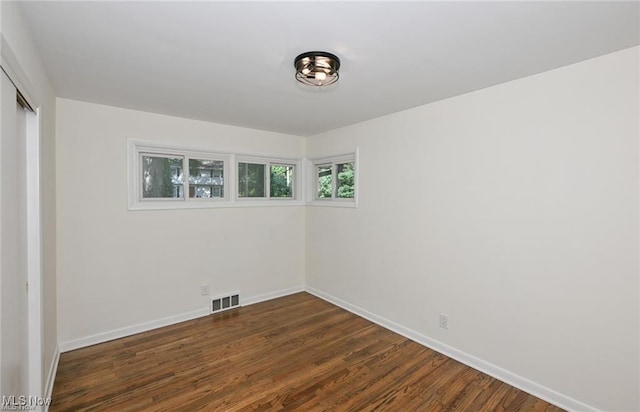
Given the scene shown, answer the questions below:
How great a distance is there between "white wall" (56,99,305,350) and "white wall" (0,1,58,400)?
226 millimetres

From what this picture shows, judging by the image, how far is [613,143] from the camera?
1.85 meters

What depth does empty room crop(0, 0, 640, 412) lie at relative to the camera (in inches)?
62.3

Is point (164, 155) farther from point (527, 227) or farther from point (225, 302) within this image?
point (527, 227)

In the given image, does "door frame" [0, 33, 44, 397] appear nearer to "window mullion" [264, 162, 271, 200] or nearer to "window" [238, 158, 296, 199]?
"window" [238, 158, 296, 199]

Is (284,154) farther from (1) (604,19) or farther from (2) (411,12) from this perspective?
(1) (604,19)

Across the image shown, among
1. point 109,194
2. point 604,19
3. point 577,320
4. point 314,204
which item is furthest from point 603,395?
point 109,194

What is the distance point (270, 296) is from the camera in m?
4.16

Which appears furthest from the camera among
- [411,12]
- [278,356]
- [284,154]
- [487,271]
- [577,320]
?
[284,154]

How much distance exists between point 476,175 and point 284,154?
8.44 ft

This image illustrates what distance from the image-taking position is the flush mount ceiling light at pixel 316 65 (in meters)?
1.82

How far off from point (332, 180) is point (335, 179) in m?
0.05

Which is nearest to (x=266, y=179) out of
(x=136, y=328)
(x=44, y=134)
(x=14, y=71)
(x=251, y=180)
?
(x=251, y=180)

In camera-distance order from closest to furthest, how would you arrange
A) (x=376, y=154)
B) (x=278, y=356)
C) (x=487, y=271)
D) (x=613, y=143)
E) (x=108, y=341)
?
(x=613, y=143) → (x=487, y=271) → (x=278, y=356) → (x=108, y=341) → (x=376, y=154)

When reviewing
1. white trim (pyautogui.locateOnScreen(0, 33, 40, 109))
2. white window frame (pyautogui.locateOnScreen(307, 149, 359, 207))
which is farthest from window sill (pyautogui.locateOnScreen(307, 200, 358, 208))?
white trim (pyautogui.locateOnScreen(0, 33, 40, 109))
